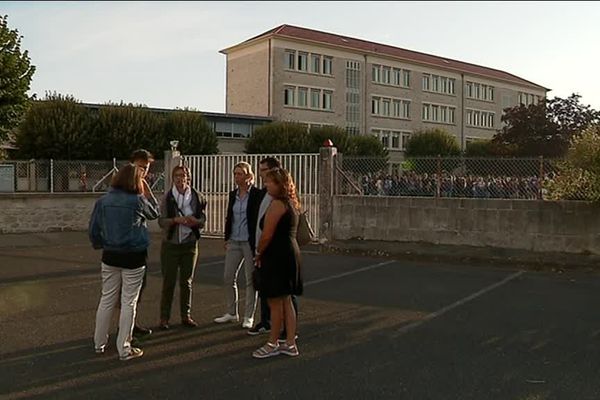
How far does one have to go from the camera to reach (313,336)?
21.7 feet

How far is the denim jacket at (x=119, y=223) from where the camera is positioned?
224 inches

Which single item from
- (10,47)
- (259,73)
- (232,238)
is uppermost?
(259,73)

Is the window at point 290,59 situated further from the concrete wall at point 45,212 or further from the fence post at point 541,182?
Result: the fence post at point 541,182

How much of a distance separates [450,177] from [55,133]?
90.5 ft

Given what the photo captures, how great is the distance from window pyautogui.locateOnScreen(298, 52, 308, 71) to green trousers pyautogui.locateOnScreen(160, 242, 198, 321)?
53715 mm

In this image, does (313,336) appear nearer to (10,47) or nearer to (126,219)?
(126,219)

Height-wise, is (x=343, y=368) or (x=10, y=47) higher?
(x=10, y=47)

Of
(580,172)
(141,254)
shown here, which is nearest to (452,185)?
(580,172)

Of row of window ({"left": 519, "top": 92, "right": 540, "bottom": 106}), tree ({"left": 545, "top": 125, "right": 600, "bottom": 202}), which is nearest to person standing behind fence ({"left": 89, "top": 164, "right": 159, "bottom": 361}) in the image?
tree ({"left": 545, "top": 125, "right": 600, "bottom": 202})

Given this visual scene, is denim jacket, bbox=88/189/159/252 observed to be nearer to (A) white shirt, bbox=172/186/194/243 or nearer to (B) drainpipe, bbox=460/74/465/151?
(A) white shirt, bbox=172/186/194/243

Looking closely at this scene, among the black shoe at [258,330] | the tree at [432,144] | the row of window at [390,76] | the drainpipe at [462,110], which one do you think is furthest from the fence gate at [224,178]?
the drainpipe at [462,110]

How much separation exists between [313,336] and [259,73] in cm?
5365

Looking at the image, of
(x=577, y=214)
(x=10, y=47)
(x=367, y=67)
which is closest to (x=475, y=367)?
(x=577, y=214)

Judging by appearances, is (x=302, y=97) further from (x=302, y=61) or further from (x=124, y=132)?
(x=124, y=132)
